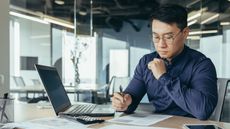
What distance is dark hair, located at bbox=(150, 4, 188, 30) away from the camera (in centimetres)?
174

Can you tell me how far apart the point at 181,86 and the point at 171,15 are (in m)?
0.37

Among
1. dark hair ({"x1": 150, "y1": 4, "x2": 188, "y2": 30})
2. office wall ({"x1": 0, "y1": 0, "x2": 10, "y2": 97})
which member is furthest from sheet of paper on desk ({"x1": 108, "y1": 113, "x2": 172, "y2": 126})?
office wall ({"x1": 0, "y1": 0, "x2": 10, "y2": 97})

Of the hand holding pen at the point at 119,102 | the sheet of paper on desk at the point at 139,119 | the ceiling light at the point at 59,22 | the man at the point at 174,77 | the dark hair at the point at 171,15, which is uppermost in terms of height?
the ceiling light at the point at 59,22

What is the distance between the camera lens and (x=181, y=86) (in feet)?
5.25

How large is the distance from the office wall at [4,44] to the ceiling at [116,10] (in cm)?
254

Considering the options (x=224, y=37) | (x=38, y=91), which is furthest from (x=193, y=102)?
(x=224, y=37)

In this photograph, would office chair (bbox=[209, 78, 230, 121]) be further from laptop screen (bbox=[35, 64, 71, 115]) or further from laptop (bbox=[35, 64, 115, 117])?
laptop screen (bbox=[35, 64, 71, 115])

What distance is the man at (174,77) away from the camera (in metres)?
1.59

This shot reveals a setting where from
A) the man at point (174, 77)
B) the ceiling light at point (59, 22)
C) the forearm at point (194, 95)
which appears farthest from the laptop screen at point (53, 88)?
the ceiling light at point (59, 22)

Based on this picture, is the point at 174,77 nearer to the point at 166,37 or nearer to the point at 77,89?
Answer: the point at 166,37

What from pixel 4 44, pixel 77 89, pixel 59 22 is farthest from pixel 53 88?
pixel 59 22

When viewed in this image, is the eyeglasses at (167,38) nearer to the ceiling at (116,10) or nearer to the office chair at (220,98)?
the office chair at (220,98)

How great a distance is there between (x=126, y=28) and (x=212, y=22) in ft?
6.37

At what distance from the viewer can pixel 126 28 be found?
25.2 feet
